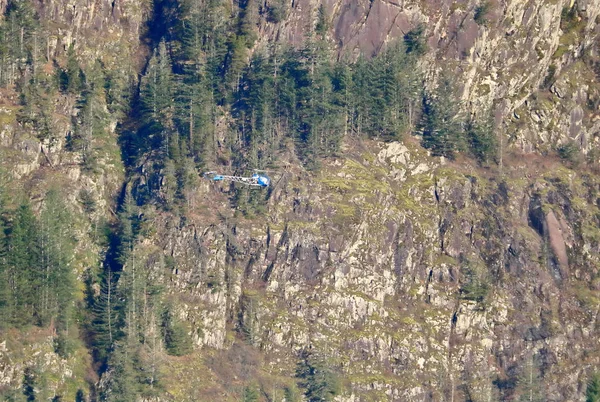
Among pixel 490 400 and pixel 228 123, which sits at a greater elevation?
pixel 228 123

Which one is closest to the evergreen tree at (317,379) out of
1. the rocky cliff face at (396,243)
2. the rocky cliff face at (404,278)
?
the rocky cliff face at (396,243)

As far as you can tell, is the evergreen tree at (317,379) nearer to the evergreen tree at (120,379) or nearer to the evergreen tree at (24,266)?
the evergreen tree at (120,379)

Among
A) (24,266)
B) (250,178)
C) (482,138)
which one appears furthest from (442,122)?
(24,266)

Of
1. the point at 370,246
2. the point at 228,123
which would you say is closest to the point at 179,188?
the point at 228,123

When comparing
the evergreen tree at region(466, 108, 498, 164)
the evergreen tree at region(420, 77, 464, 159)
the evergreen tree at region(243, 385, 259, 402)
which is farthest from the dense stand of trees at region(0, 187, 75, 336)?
the evergreen tree at region(466, 108, 498, 164)

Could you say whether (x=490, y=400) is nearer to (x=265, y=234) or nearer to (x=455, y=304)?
(x=455, y=304)
